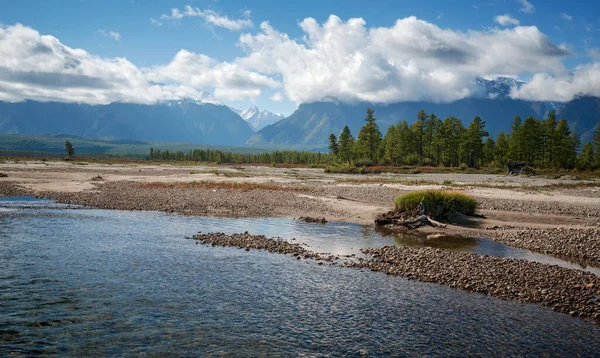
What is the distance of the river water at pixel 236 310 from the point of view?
11.2 metres

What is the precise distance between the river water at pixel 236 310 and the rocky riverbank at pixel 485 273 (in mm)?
835

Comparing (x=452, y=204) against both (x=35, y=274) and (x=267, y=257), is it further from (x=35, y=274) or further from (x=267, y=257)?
(x=35, y=274)

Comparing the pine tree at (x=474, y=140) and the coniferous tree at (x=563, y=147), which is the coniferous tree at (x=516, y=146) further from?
the coniferous tree at (x=563, y=147)

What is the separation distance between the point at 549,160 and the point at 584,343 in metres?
131

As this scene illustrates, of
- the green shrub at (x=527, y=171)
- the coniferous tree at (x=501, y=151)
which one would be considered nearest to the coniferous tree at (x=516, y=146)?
the coniferous tree at (x=501, y=151)

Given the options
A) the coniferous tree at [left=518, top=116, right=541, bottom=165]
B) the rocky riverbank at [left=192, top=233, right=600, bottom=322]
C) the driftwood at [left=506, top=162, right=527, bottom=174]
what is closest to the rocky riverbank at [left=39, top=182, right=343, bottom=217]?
the rocky riverbank at [left=192, top=233, right=600, bottom=322]

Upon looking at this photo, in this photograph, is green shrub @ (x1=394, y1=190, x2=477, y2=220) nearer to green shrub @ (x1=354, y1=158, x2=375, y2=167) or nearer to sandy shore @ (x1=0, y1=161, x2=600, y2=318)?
sandy shore @ (x1=0, y1=161, x2=600, y2=318)

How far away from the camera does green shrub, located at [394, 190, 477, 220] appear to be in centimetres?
3344

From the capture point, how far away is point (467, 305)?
48.4ft

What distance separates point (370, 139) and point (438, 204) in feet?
373

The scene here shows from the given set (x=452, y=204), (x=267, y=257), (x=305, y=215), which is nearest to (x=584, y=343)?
(x=267, y=257)

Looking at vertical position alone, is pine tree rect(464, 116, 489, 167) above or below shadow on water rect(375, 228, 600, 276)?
above

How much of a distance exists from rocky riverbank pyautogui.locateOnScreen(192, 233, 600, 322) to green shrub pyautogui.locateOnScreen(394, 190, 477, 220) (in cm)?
1112

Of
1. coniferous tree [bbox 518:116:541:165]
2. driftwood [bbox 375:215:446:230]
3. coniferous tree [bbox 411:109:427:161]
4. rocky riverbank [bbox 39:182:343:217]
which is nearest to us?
driftwood [bbox 375:215:446:230]
